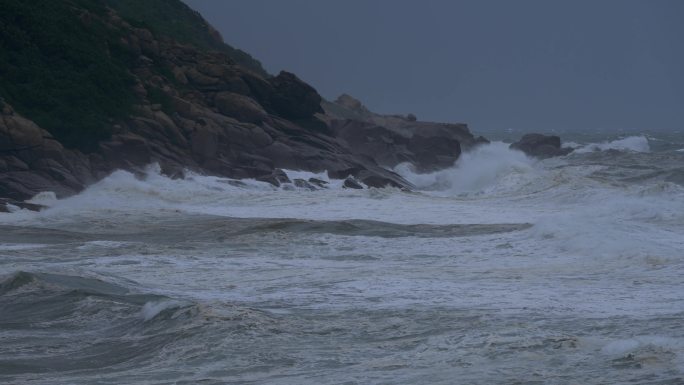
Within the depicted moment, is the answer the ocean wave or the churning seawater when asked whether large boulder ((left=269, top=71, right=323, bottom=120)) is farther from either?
the ocean wave

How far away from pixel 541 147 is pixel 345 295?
156ft

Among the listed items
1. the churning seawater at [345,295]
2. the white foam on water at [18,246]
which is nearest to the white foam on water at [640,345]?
the churning seawater at [345,295]

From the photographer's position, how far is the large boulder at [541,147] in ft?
194

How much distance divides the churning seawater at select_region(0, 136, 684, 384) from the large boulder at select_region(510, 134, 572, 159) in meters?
31.8

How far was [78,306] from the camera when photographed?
12.9 m

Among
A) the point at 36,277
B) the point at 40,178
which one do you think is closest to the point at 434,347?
the point at 36,277

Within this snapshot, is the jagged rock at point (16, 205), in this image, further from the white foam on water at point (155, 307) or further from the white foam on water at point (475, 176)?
the white foam on water at point (475, 176)

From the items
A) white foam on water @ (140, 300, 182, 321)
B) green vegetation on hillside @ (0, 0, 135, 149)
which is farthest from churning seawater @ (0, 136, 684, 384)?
green vegetation on hillside @ (0, 0, 135, 149)

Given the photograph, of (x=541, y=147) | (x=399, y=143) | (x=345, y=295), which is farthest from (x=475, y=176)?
(x=345, y=295)

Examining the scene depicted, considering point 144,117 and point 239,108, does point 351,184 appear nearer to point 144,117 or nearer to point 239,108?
point 239,108

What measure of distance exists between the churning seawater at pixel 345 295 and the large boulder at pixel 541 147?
104 ft

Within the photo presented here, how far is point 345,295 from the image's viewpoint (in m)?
13.6

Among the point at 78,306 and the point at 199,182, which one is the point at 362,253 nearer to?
the point at 78,306

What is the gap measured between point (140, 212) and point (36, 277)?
39.4 ft
